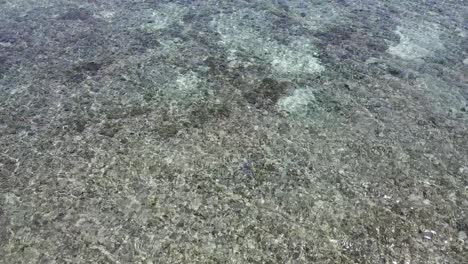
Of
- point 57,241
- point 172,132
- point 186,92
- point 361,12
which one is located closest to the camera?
point 57,241

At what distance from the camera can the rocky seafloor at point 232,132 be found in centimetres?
124

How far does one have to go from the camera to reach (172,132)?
1541 mm

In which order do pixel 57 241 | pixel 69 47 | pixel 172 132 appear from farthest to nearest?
pixel 69 47
pixel 172 132
pixel 57 241

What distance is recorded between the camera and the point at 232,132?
A: 155 cm

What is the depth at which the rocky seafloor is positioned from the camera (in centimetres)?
124

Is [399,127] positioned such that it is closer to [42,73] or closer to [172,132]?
[172,132]

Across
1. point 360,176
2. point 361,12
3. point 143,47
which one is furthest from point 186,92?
point 361,12

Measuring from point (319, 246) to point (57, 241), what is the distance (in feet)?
2.25

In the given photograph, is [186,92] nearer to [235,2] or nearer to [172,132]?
[172,132]

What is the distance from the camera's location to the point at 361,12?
84.7 inches

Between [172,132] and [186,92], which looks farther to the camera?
[186,92]

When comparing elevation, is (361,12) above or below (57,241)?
above

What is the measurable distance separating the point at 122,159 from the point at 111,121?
0.62 ft

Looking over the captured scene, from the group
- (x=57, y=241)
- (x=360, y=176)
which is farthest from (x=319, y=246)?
(x=57, y=241)
